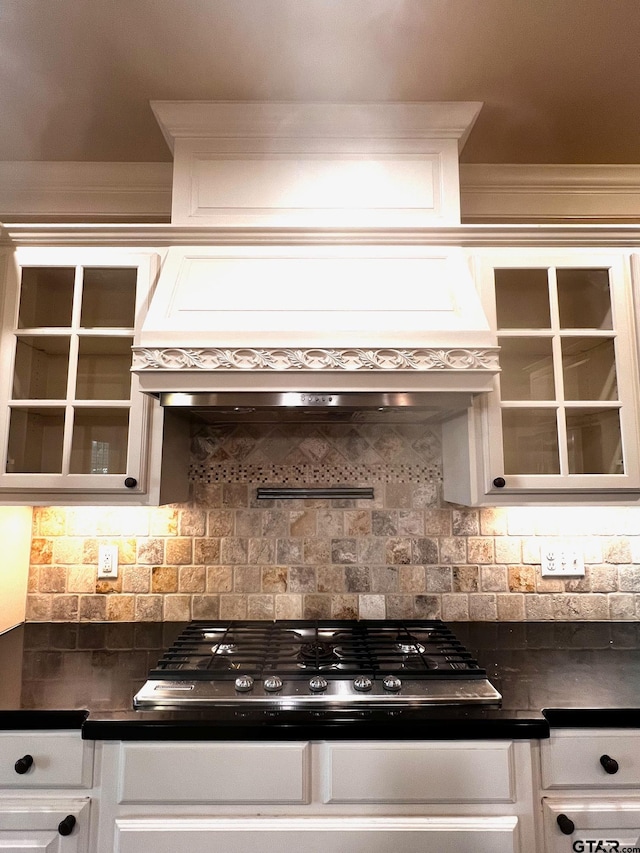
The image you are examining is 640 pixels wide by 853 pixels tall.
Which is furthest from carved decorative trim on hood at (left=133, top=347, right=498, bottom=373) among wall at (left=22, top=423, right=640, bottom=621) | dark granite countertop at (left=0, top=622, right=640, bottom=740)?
dark granite countertop at (left=0, top=622, right=640, bottom=740)

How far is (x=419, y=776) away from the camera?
116 cm

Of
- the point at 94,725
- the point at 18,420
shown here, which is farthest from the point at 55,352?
the point at 94,725

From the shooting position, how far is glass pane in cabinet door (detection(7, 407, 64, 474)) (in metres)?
1.53

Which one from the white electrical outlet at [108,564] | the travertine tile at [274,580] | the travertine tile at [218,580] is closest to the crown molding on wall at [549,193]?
the travertine tile at [274,580]

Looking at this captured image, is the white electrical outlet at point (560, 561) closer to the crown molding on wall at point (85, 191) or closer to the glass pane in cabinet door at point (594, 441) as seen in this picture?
the glass pane in cabinet door at point (594, 441)

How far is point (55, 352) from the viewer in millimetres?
1577

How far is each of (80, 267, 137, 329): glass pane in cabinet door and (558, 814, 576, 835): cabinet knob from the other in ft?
5.88

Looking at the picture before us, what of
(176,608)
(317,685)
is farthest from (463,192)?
(176,608)

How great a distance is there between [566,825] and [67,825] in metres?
1.18

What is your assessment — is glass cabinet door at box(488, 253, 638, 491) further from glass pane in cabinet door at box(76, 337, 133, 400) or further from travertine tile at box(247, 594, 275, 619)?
glass pane in cabinet door at box(76, 337, 133, 400)

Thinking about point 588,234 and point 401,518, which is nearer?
point 588,234

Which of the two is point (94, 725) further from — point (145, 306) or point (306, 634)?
point (145, 306)

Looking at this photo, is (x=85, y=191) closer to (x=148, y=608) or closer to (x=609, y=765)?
(x=148, y=608)

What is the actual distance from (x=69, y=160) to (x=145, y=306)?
2.90 feet
